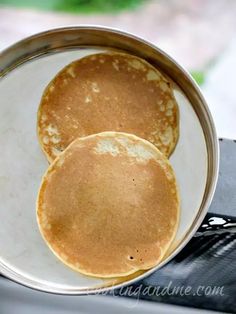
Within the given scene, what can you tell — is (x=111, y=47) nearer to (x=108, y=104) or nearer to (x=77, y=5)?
(x=108, y=104)

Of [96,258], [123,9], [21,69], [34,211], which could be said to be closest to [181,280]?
[96,258]

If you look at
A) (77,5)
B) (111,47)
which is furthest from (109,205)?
(77,5)

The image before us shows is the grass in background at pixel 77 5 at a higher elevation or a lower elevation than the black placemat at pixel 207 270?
higher

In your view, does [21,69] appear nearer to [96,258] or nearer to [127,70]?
[127,70]

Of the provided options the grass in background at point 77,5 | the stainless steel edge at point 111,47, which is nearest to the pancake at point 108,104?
the stainless steel edge at point 111,47

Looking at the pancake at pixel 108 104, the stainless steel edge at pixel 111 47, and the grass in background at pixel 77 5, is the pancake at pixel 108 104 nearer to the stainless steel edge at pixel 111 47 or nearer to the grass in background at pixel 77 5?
the stainless steel edge at pixel 111 47
